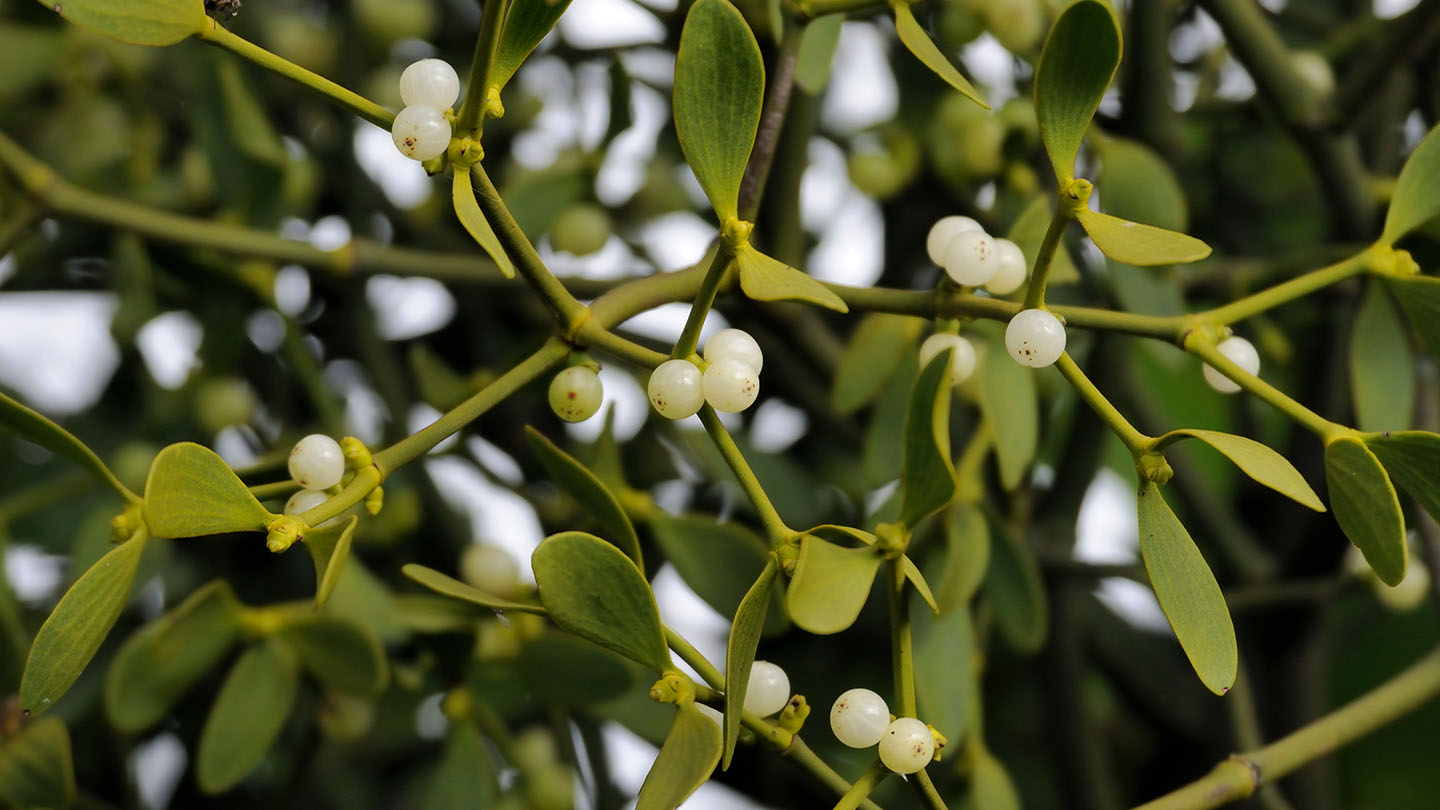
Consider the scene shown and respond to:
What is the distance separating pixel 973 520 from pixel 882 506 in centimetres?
5

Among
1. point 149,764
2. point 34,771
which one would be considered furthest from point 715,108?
point 149,764

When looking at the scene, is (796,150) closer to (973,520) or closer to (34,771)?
(973,520)

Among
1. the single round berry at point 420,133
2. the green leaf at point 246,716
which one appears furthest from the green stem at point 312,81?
the green leaf at point 246,716

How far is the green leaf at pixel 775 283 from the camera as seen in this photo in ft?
0.83

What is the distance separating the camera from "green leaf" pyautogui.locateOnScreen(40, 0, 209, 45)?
0.26m

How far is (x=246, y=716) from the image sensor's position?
415 mm

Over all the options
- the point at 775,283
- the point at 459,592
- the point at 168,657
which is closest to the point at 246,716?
the point at 168,657

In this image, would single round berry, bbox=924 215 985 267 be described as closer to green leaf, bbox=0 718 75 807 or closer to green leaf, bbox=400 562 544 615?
green leaf, bbox=400 562 544 615

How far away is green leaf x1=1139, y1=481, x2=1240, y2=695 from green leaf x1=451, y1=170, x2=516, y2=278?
16cm

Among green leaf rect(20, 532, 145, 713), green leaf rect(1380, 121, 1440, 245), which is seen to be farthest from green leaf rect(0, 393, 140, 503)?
green leaf rect(1380, 121, 1440, 245)

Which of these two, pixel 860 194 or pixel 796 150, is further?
pixel 860 194

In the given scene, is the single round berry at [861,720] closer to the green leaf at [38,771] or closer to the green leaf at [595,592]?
the green leaf at [595,592]

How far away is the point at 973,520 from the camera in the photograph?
0.41 m

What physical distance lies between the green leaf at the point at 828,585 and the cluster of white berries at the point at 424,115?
12cm
